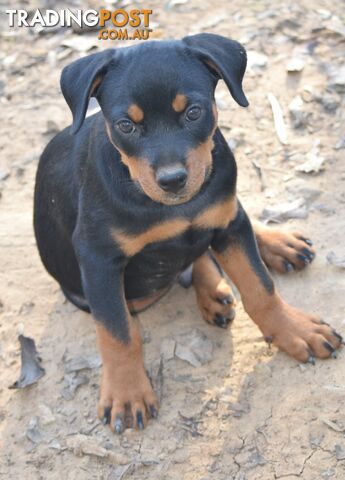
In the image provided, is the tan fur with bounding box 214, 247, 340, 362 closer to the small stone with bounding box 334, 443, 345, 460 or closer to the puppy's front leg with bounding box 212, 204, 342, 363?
the puppy's front leg with bounding box 212, 204, 342, 363

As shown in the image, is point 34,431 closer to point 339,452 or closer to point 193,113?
point 339,452

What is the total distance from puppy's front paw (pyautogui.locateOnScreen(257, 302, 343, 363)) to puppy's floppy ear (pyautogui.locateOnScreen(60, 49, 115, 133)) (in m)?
1.76

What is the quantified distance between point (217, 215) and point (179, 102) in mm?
831

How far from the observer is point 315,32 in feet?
24.0

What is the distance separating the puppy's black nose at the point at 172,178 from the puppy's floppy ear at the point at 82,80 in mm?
547

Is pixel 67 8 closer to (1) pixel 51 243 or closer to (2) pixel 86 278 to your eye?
(1) pixel 51 243

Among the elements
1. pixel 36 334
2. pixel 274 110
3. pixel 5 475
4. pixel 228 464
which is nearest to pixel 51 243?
pixel 36 334

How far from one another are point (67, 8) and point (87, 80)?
5.11 m

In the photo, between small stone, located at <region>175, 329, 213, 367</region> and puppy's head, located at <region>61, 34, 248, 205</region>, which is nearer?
puppy's head, located at <region>61, 34, 248, 205</region>

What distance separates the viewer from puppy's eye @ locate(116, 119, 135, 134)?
12.4ft

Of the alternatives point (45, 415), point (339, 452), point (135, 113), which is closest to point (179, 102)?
point (135, 113)

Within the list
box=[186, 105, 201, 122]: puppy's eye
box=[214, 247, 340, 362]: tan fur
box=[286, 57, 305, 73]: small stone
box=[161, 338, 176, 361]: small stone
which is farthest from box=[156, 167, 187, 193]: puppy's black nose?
box=[286, 57, 305, 73]: small stone

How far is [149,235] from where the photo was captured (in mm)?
4176

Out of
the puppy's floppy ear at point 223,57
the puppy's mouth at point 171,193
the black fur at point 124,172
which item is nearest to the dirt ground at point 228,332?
the black fur at point 124,172
